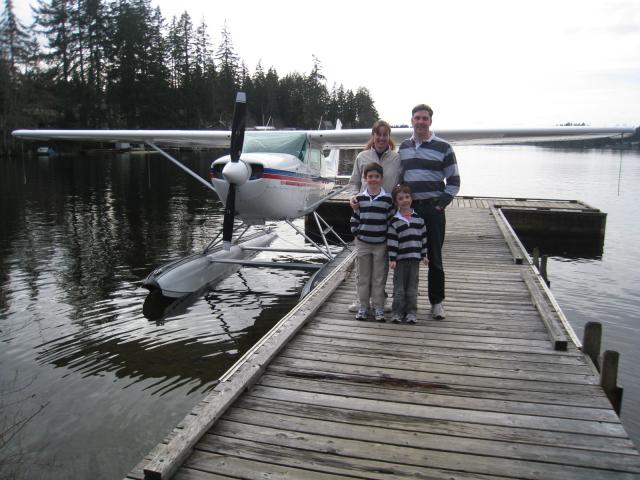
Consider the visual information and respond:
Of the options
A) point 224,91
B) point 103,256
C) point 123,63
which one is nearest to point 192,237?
point 103,256

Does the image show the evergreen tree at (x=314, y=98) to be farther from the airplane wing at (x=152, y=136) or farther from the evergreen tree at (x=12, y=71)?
the airplane wing at (x=152, y=136)

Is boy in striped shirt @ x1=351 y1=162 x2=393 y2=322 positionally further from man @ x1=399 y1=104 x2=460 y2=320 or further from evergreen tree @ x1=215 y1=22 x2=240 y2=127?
evergreen tree @ x1=215 y1=22 x2=240 y2=127

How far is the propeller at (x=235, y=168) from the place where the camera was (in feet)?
21.1

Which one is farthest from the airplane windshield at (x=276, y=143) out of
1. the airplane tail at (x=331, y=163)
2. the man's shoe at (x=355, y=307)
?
the man's shoe at (x=355, y=307)

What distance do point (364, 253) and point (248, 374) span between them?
148 centimetres

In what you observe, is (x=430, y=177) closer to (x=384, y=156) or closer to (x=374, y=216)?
(x=384, y=156)

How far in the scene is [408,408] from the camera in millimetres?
2791

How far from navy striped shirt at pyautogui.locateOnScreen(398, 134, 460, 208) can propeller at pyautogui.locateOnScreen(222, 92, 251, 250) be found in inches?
115

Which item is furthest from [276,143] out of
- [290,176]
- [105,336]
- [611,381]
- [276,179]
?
[611,381]

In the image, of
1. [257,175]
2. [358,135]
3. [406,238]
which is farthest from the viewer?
[358,135]

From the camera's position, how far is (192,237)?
11789 mm

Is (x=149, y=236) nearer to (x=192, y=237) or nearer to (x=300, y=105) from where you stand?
(x=192, y=237)

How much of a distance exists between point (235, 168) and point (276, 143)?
1696 millimetres

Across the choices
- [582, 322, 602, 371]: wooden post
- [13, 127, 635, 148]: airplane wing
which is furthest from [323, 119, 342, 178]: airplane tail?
[582, 322, 602, 371]: wooden post
